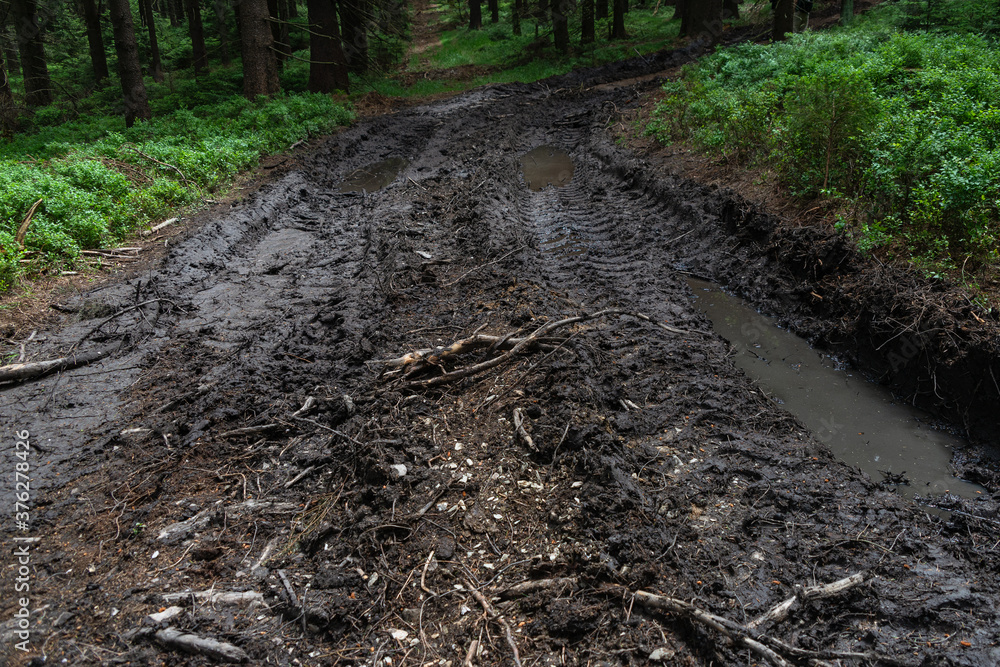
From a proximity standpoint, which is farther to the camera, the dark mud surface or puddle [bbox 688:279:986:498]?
puddle [bbox 688:279:986:498]

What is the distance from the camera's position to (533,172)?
12648 millimetres

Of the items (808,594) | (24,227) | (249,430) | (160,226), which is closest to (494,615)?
(808,594)

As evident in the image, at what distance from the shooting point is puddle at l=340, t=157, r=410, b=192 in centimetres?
1216

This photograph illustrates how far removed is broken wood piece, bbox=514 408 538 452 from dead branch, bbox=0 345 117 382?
15.4ft

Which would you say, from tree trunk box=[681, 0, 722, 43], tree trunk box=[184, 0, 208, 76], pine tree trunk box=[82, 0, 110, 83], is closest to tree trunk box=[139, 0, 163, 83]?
tree trunk box=[184, 0, 208, 76]

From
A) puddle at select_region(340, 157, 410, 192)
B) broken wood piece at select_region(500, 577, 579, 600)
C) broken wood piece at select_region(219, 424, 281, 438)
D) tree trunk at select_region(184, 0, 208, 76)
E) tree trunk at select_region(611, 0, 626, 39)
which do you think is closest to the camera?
broken wood piece at select_region(500, 577, 579, 600)

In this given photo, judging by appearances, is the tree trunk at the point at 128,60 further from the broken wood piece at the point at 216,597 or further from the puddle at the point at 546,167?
the broken wood piece at the point at 216,597

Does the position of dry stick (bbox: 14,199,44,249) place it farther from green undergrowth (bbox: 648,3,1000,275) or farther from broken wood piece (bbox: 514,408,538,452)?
green undergrowth (bbox: 648,3,1000,275)

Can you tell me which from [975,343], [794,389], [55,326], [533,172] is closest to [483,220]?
[533,172]

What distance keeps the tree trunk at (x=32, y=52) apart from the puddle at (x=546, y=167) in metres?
17.1

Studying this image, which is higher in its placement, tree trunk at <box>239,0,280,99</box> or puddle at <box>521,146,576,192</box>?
tree trunk at <box>239,0,280,99</box>

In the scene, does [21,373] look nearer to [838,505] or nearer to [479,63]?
[838,505]

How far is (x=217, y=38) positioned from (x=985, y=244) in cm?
3459

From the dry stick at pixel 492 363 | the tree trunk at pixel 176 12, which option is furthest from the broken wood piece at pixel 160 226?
the tree trunk at pixel 176 12
